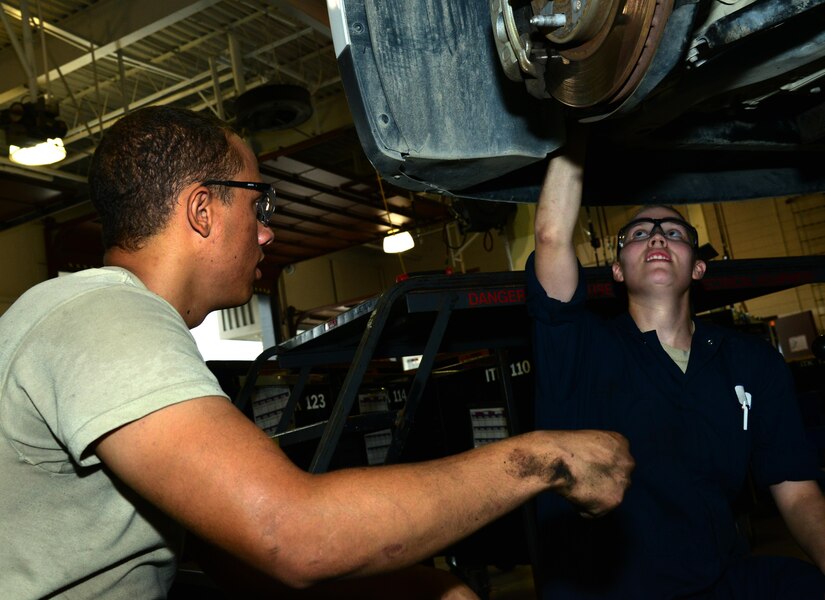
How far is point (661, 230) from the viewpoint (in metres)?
2.35

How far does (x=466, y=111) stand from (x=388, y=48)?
0.21 meters

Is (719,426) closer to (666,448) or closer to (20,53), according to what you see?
(666,448)

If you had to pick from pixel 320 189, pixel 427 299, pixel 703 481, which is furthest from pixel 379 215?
pixel 703 481

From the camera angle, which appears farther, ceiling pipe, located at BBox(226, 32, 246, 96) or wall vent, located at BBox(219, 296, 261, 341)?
wall vent, located at BBox(219, 296, 261, 341)

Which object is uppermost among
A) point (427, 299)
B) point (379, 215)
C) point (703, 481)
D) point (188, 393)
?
point (379, 215)

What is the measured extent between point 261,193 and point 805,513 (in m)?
1.68

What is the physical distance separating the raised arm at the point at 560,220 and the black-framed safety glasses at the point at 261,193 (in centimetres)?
74

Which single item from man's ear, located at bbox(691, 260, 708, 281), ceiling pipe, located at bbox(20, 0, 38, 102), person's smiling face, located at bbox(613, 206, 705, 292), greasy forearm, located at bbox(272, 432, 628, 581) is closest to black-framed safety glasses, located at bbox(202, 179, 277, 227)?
greasy forearm, located at bbox(272, 432, 628, 581)

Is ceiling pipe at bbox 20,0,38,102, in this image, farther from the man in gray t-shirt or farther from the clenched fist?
the clenched fist

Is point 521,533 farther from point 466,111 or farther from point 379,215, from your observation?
point 379,215

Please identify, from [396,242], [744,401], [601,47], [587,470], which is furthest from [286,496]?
[396,242]

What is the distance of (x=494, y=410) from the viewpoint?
4117 millimetres

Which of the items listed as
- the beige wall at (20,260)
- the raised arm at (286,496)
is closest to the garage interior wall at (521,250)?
the beige wall at (20,260)

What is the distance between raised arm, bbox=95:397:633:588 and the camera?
2.94 ft
